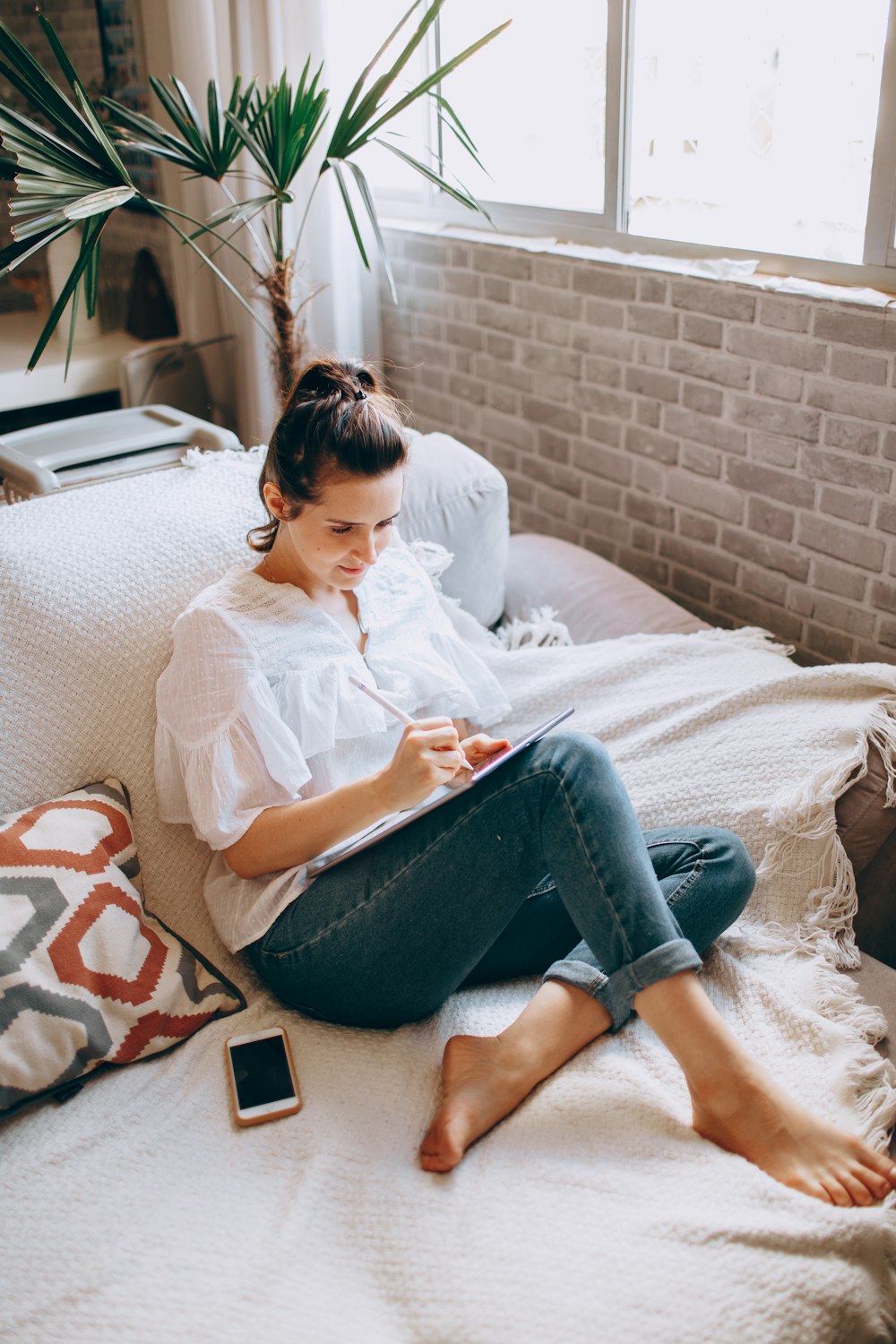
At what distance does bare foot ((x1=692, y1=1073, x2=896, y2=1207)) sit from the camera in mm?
1133

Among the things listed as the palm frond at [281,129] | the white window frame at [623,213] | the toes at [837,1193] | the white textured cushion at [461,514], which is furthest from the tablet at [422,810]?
the palm frond at [281,129]

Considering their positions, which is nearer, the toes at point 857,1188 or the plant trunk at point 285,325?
the toes at point 857,1188

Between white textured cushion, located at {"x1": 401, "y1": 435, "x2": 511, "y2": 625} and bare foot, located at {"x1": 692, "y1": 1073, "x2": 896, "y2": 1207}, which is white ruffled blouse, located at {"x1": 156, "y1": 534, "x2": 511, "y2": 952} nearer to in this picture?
white textured cushion, located at {"x1": 401, "y1": 435, "x2": 511, "y2": 625}

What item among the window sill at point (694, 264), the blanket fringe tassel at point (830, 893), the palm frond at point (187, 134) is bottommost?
the blanket fringe tassel at point (830, 893)

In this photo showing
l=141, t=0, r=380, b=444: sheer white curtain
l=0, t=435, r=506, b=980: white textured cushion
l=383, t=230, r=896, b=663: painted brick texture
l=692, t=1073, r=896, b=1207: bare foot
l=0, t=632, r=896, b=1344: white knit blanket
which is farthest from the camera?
l=141, t=0, r=380, b=444: sheer white curtain

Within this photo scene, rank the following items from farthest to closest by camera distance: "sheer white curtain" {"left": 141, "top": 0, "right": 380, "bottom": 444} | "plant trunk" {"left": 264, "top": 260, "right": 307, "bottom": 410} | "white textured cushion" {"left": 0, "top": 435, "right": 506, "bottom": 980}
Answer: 1. "sheer white curtain" {"left": 141, "top": 0, "right": 380, "bottom": 444}
2. "plant trunk" {"left": 264, "top": 260, "right": 307, "bottom": 410}
3. "white textured cushion" {"left": 0, "top": 435, "right": 506, "bottom": 980}

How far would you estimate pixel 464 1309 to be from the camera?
103 cm

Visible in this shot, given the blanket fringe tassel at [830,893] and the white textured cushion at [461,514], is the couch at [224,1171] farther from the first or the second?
the white textured cushion at [461,514]

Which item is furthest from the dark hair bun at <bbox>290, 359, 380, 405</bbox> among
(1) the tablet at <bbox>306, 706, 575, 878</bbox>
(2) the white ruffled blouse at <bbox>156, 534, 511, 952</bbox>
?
(1) the tablet at <bbox>306, 706, 575, 878</bbox>

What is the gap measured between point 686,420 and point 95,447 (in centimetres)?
119

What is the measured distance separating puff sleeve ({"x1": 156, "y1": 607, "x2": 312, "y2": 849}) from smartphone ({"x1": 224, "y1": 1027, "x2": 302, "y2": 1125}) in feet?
0.77

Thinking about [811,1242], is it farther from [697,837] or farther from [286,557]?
[286,557]

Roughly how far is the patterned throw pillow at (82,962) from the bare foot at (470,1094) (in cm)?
30

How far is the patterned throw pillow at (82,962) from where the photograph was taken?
122 cm
